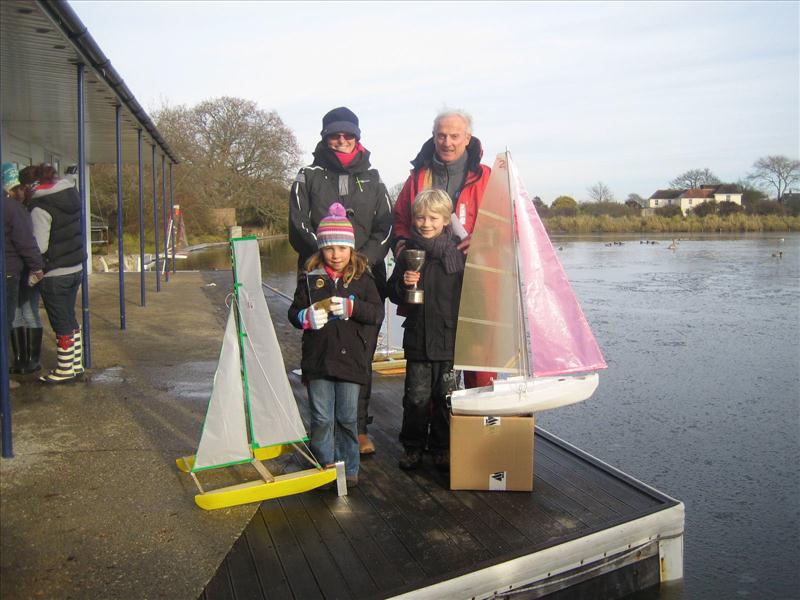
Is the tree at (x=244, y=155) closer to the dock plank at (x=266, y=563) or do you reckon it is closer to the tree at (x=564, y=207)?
the tree at (x=564, y=207)

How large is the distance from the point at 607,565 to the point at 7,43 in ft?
18.6

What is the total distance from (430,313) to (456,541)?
1.38 metres

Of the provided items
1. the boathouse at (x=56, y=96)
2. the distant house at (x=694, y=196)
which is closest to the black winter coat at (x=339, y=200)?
the boathouse at (x=56, y=96)

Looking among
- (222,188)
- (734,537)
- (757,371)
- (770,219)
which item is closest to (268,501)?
(734,537)

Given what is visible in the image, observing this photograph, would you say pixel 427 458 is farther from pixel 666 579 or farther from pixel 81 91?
pixel 81 91

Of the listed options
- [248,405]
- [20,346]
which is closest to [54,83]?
[20,346]

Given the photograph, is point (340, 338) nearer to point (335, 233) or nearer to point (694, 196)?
point (335, 233)

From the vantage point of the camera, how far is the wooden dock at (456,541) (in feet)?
10.3

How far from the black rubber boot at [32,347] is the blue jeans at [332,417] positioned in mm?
3808

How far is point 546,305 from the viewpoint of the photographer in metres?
4.15

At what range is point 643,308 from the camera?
16.8 m

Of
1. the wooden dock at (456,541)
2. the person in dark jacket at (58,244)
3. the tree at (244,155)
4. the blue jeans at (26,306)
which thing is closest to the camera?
the wooden dock at (456,541)

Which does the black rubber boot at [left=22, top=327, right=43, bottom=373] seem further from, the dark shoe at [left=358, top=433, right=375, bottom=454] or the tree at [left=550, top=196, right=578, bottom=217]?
the tree at [left=550, top=196, right=578, bottom=217]

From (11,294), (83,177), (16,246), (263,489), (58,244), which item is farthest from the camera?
(83,177)
